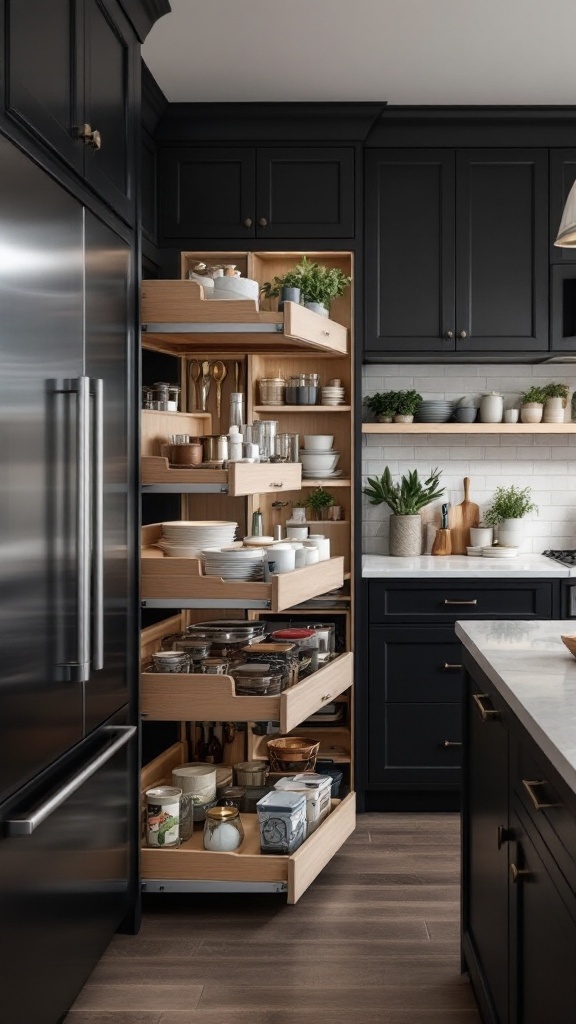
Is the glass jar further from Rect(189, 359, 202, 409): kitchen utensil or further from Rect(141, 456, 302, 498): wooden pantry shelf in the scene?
Rect(189, 359, 202, 409): kitchen utensil

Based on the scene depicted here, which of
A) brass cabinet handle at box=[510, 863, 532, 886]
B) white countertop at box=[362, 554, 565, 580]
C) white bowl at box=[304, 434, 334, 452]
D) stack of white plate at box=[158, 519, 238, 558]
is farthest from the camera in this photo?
white bowl at box=[304, 434, 334, 452]

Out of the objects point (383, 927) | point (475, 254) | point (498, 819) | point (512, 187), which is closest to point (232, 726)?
point (383, 927)

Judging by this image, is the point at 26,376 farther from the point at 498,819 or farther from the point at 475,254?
the point at 475,254

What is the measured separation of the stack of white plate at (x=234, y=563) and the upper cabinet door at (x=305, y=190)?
168 centimetres

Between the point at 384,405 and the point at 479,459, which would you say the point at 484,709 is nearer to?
the point at 384,405

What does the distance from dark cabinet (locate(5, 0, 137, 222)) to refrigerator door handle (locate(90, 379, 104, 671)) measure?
59cm

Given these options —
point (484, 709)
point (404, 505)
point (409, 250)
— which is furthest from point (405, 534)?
point (484, 709)

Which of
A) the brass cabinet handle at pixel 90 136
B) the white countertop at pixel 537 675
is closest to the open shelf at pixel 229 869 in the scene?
the white countertop at pixel 537 675

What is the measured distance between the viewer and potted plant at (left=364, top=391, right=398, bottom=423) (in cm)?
466

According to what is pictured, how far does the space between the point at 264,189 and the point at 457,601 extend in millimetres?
1912

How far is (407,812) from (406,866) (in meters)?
0.68

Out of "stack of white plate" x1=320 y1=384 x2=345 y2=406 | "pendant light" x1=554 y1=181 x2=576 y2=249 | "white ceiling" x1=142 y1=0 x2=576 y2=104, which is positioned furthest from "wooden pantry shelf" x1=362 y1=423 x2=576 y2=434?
"pendant light" x1=554 y1=181 x2=576 y2=249

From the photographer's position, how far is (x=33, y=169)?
7.18ft

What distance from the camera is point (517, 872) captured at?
6.66 feet
